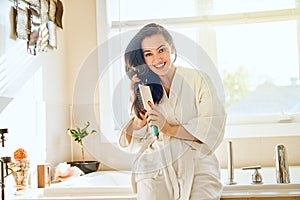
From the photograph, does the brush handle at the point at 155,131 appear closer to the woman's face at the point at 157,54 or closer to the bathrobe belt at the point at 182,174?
the bathrobe belt at the point at 182,174

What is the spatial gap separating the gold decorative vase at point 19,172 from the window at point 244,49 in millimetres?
982

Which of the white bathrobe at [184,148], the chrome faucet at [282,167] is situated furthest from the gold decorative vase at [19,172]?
the chrome faucet at [282,167]

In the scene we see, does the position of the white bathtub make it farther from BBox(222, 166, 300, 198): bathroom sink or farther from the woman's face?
the woman's face

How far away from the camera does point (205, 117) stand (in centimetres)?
201

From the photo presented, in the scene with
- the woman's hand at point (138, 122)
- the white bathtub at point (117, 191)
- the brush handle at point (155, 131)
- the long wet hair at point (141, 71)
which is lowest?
the white bathtub at point (117, 191)

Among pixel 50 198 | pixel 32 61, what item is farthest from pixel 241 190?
pixel 32 61

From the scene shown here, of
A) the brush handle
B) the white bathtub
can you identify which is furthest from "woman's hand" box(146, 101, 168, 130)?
the white bathtub

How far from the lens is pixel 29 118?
252 centimetres

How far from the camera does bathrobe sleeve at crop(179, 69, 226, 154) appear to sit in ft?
6.58

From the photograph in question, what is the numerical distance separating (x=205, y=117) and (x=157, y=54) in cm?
38

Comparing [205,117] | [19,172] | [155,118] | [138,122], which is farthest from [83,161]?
[205,117]

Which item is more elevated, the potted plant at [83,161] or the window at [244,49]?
the window at [244,49]

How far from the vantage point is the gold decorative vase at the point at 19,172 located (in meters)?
2.18

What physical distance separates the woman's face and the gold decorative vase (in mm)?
800
